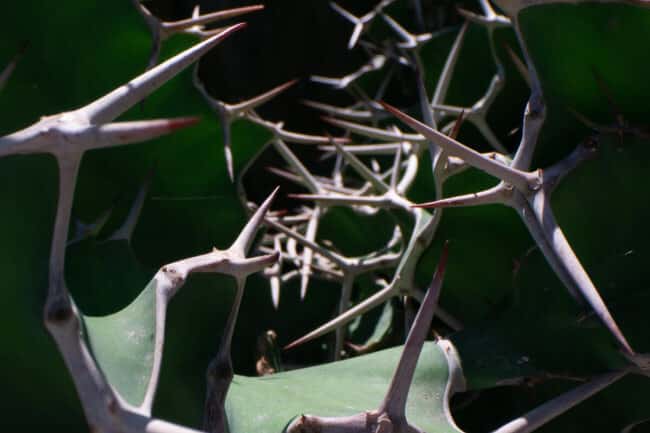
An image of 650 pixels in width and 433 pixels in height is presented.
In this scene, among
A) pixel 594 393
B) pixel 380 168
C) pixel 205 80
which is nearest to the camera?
pixel 594 393

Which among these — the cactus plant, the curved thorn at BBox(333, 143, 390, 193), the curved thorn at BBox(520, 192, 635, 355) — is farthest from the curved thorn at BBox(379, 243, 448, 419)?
the curved thorn at BBox(333, 143, 390, 193)

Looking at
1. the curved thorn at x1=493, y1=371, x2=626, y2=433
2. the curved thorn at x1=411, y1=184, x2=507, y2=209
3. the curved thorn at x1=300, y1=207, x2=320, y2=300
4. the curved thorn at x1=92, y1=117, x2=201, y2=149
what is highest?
the curved thorn at x1=92, y1=117, x2=201, y2=149

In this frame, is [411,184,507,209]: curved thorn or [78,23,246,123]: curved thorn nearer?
[78,23,246,123]: curved thorn

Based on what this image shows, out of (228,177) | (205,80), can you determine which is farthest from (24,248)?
(205,80)

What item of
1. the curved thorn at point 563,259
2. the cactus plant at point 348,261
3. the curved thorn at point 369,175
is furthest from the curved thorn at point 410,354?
the curved thorn at point 369,175

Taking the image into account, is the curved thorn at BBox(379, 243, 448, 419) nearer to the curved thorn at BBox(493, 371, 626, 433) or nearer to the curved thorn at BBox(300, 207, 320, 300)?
the curved thorn at BBox(493, 371, 626, 433)

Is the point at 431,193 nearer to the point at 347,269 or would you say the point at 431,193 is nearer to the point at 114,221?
the point at 347,269

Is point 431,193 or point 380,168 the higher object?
point 431,193

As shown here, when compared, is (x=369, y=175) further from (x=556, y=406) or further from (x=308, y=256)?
(x=556, y=406)
